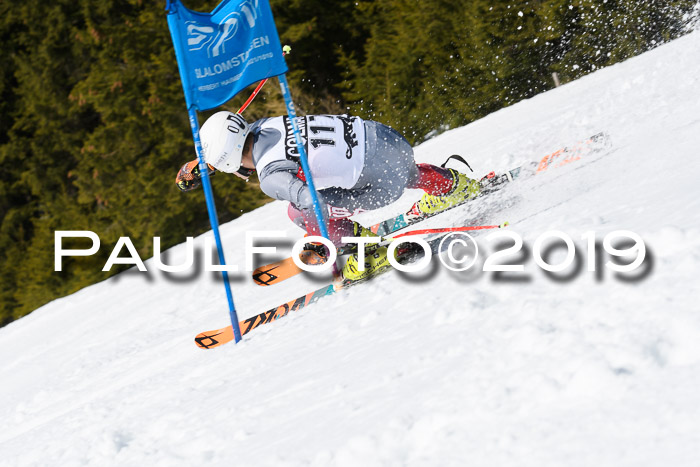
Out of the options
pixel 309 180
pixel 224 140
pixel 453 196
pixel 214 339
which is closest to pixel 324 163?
pixel 309 180

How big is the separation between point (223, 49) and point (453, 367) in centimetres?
268

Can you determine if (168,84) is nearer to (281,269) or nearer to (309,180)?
(281,269)

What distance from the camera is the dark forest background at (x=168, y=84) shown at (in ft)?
43.3

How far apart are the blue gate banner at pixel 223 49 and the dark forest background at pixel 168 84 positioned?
8.96m

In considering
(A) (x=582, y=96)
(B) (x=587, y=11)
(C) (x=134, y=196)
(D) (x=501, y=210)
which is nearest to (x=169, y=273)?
(D) (x=501, y=210)

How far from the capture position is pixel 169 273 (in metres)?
8.44

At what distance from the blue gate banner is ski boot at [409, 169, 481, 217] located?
6.15 feet

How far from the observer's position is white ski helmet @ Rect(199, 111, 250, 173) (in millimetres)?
4609

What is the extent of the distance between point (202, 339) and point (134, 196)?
53.9ft

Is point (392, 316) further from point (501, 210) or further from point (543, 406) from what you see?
point (501, 210)

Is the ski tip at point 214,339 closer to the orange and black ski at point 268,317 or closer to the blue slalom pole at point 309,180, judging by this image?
A: the orange and black ski at point 268,317

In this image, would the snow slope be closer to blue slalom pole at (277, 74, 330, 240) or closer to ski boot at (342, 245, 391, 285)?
ski boot at (342, 245, 391, 285)

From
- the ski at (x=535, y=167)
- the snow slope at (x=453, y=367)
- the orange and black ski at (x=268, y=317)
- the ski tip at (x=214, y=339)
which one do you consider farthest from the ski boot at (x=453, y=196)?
the ski tip at (x=214, y=339)

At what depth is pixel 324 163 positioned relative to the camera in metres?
4.75
